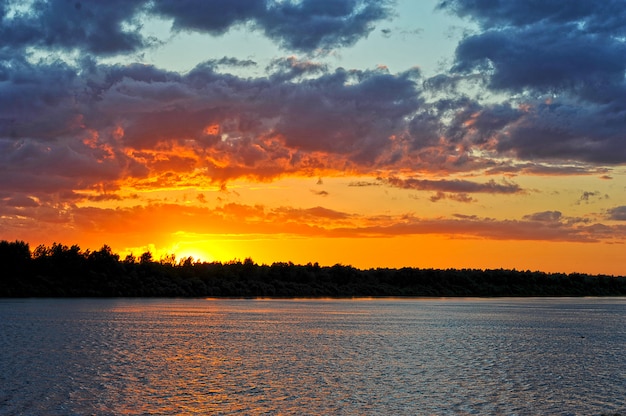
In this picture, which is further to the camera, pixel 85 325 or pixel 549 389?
pixel 85 325

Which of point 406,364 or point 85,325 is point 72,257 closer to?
point 85,325

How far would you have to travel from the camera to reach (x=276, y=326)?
88500mm

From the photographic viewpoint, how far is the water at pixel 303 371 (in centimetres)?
3416

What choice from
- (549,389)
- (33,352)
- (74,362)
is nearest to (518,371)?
(549,389)

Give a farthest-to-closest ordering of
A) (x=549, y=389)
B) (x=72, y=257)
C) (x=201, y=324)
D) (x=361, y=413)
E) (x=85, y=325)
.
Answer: (x=72, y=257) → (x=201, y=324) → (x=85, y=325) → (x=549, y=389) → (x=361, y=413)

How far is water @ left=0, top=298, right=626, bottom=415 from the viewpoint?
112ft

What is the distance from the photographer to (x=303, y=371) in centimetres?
4594

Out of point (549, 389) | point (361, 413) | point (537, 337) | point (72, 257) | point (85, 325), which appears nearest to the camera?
point (361, 413)

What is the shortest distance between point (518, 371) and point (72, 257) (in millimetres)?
152093

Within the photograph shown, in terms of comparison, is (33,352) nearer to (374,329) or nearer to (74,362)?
(74,362)

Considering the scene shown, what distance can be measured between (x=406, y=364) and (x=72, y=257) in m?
147

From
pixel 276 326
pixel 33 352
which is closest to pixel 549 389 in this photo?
pixel 33 352

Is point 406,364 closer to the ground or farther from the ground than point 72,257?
closer to the ground

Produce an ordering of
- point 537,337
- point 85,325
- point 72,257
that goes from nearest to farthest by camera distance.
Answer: point 537,337 → point 85,325 → point 72,257
